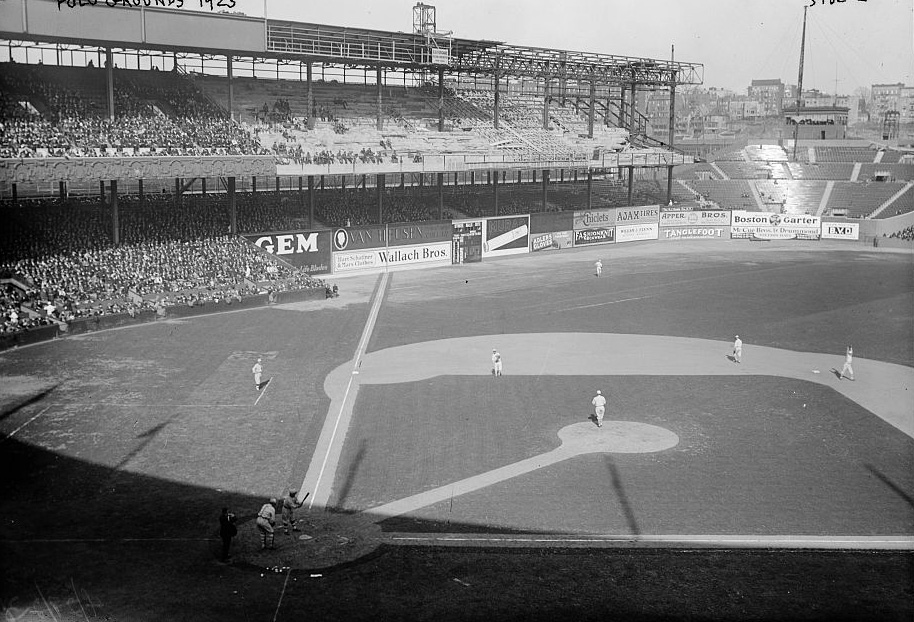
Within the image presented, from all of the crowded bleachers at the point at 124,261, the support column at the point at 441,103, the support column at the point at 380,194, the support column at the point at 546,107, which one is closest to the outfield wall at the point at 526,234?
the support column at the point at 380,194

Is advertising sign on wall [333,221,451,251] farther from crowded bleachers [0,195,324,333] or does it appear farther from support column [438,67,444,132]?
support column [438,67,444,132]

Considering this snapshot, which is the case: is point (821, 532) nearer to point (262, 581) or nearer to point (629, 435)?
point (629, 435)

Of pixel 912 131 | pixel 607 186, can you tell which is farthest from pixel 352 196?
pixel 912 131

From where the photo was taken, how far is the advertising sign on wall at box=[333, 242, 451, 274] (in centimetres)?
5672

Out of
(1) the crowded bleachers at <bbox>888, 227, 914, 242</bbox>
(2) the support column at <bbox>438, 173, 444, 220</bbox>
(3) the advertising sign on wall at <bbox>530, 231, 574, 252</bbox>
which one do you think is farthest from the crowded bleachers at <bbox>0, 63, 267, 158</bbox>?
(1) the crowded bleachers at <bbox>888, 227, 914, 242</bbox>

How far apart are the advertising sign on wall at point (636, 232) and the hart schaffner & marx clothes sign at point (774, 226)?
24.2 ft

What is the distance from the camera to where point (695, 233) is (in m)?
80.1

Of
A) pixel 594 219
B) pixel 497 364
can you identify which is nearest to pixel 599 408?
pixel 497 364

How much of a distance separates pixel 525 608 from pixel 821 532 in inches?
302

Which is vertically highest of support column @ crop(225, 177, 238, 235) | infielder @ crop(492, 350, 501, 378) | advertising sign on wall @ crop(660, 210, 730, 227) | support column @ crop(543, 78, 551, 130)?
support column @ crop(543, 78, 551, 130)

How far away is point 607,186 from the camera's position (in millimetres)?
83625

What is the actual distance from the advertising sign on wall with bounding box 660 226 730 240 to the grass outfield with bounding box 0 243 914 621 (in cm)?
3758

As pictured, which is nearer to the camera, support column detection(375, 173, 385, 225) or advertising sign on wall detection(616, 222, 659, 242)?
support column detection(375, 173, 385, 225)

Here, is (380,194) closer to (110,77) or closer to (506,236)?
(506,236)
